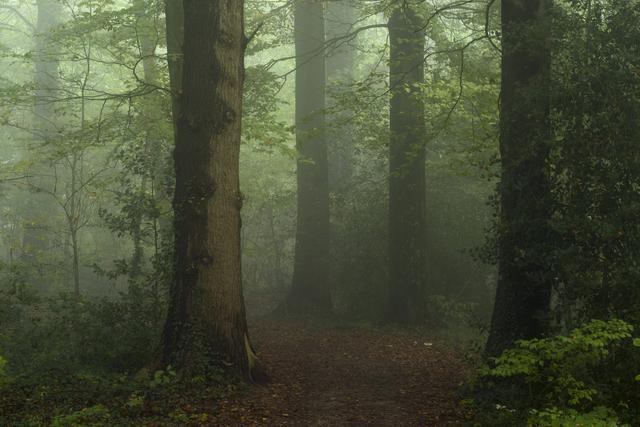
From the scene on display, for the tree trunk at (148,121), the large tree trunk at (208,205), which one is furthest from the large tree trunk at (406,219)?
the large tree trunk at (208,205)

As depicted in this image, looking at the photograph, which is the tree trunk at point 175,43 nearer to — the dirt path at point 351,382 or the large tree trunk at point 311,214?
the dirt path at point 351,382

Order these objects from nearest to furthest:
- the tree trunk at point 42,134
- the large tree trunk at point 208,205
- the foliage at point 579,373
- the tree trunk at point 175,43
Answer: the foliage at point 579,373 < the large tree trunk at point 208,205 < the tree trunk at point 175,43 < the tree trunk at point 42,134

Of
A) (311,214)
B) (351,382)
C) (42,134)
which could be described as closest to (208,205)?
(351,382)

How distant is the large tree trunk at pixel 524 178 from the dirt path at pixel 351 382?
1.30 meters

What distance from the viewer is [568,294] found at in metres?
7.46

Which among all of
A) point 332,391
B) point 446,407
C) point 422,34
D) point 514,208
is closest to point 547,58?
point 514,208

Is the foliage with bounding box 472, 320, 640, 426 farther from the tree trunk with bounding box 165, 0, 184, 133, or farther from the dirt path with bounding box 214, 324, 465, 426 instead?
the tree trunk with bounding box 165, 0, 184, 133

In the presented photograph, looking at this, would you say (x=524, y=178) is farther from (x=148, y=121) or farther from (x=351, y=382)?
(x=148, y=121)

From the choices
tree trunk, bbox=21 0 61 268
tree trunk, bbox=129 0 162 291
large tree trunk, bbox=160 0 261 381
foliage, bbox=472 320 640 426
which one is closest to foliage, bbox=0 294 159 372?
large tree trunk, bbox=160 0 261 381

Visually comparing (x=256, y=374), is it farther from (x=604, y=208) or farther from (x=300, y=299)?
A: (x=300, y=299)

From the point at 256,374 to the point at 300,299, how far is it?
7.94m

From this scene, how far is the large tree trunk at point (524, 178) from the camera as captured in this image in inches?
307

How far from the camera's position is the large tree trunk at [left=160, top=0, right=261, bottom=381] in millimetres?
8273

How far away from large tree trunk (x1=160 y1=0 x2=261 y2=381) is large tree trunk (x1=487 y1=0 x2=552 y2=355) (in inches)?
130
